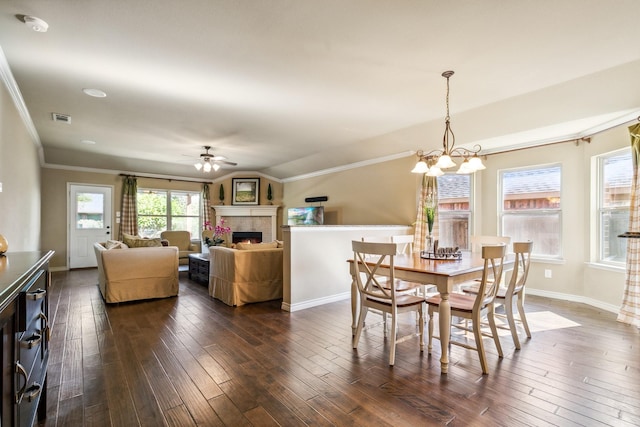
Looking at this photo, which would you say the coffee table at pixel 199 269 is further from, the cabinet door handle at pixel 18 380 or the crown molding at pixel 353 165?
the cabinet door handle at pixel 18 380

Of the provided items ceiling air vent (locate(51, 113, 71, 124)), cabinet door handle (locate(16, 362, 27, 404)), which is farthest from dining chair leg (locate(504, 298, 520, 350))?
ceiling air vent (locate(51, 113, 71, 124))

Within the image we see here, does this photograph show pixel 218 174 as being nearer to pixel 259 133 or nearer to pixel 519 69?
pixel 259 133

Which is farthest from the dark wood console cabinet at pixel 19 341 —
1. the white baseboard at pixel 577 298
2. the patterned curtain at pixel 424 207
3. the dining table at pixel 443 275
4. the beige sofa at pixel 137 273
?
the white baseboard at pixel 577 298

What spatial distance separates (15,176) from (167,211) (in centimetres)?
465

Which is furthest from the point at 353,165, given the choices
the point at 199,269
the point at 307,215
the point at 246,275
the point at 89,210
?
the point at 89,210

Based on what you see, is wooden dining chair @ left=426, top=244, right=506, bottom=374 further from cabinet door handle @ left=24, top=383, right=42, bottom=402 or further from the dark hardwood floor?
cabinet door handle @ left=24, top=383, right=42, bottom=402

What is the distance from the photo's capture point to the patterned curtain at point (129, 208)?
7578mm

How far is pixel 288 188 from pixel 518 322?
6597 mm

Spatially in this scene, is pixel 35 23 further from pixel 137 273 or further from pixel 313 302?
pixel 313 302

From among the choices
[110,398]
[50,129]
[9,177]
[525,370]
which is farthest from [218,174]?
[525,370]

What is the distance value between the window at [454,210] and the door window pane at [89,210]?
7887 millimetres

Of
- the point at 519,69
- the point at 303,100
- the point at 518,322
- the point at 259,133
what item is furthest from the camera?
the point at 259,133

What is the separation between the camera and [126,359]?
2.49 metres

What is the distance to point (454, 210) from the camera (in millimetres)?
5406
